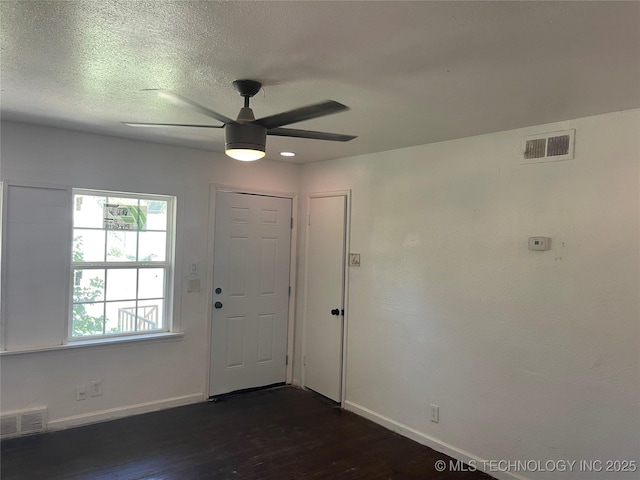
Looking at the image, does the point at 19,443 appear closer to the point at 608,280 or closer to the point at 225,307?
the point at 225,307

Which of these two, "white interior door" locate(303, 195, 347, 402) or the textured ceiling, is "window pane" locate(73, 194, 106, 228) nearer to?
the textured ceiling

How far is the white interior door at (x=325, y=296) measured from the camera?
13.4 ft

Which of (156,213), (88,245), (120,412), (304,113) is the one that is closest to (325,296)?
(156,213)

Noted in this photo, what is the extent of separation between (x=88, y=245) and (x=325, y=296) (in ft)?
7.17

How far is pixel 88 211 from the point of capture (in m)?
3.49

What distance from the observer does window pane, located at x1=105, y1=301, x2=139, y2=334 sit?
360 centimetres

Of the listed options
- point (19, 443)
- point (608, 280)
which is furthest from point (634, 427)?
point (19, 443)

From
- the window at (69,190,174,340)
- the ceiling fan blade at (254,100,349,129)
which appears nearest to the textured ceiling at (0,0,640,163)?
the ceiling fan blade at (254,100,349,129)

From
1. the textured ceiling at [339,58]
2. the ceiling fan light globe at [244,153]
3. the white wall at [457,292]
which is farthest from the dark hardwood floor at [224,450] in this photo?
the textured ceiling at [339,58]

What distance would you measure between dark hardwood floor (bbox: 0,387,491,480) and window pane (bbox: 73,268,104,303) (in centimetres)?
103

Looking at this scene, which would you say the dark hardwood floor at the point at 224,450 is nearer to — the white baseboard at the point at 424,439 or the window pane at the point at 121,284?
the white baseboard at the point at 424,439

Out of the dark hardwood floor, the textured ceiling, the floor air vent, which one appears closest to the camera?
the textured ceiling

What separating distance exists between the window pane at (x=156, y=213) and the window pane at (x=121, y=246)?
0.17 meters

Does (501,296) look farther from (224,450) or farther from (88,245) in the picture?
(88,245)
